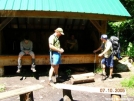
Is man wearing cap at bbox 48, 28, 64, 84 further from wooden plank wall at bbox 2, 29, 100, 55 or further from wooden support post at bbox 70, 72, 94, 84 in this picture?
wooden plank wall at bbox 2, 29, 100, 55

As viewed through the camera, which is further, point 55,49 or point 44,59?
point 44,59

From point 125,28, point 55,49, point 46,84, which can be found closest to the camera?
point 55,49

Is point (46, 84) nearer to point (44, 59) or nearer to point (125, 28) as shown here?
point (44, 59)

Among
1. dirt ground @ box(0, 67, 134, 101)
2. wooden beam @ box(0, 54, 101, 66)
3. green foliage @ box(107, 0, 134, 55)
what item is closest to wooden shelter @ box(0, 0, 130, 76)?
wooden beam @ box(0, 54, 101, 66)

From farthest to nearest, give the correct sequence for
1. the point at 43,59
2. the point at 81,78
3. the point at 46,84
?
the point at 43,59 < the point at 81,78 < the point at 46,84

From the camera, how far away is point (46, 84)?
9461 millimetres

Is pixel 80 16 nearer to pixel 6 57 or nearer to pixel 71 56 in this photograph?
pixel 71 56

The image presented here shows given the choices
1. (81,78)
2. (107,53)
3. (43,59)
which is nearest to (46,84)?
(81,78)

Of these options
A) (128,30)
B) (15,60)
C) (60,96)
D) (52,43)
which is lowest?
(60,96)

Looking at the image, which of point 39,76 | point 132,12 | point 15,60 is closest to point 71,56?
point 39,76

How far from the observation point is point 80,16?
1045 cm

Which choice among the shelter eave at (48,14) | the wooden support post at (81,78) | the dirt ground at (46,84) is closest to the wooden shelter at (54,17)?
the shelter eave at (48,14)

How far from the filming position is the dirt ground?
7688 millimetres

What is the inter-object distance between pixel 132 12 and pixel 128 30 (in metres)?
1.92
